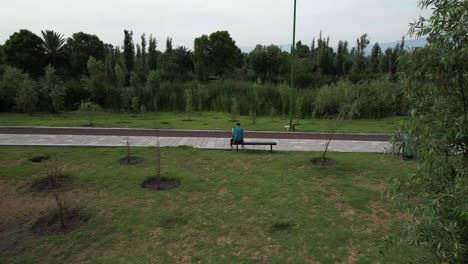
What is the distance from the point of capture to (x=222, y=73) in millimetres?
39812

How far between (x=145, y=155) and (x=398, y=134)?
28.1 feet

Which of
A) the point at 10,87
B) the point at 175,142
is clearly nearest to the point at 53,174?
the point at 175,142

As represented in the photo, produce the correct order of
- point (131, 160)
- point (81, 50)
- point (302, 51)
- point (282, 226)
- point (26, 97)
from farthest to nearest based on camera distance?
point (302, 51) → point (81, 50) → point (26, 97) → point (131, 160) → point (282, 226)

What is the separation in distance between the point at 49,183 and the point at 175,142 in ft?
16.4

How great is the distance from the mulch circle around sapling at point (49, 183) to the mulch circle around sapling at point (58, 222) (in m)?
1.52

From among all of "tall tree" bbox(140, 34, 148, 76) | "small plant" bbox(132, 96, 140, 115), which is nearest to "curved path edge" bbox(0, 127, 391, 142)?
"small plant" bbox(132, 96, 140, 115)

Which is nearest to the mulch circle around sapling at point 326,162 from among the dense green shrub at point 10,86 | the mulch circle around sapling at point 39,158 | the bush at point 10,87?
the mulch circle around sapling at point 39,158

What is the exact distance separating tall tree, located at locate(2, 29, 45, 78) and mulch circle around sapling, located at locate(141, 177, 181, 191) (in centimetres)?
3282

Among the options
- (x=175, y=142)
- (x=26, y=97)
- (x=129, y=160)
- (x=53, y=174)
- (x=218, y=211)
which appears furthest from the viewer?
(x=26, y=97)

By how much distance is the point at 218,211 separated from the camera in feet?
21.4

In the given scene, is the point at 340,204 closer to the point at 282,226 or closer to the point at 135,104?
the point at 282,226

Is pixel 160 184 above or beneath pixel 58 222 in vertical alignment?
above

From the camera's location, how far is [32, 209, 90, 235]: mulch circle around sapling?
19.0 ft

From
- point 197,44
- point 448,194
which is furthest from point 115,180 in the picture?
point 197,44
